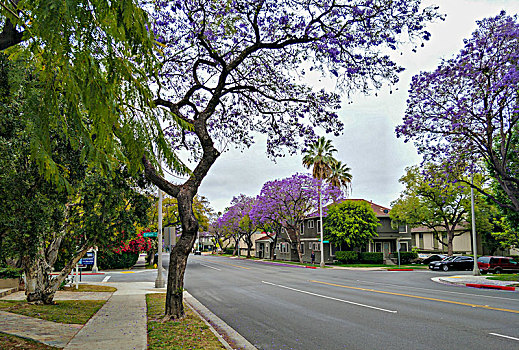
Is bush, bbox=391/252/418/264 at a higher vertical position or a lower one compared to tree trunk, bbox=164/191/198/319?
lower

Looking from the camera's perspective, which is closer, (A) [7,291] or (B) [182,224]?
(B) [182,224]

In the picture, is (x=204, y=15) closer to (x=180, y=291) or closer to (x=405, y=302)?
(x=180, y=291)

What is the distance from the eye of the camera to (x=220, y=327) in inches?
428

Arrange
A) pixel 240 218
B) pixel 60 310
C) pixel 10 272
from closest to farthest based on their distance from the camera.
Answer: pixel 60 310 < pixel 10 272 < pixel 240 218

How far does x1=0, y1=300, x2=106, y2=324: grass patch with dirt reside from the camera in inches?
444

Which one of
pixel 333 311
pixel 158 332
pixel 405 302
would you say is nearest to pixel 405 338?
pixel 333 311

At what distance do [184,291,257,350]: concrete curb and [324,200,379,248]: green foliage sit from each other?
3285 centimetres

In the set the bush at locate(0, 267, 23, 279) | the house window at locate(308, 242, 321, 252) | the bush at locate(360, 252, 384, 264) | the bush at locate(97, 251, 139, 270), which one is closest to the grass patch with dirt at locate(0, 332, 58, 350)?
the bush at locate(0, 267, 23, 279)

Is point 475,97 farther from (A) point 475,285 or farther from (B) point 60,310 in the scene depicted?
(B) point 60,310

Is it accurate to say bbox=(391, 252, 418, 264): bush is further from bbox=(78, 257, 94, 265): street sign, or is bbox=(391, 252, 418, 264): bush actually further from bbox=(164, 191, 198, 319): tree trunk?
bbox=(164, 191, 198, 319): tree trunk

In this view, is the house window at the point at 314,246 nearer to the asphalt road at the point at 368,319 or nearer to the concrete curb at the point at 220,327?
the asphalt road at the point at 368,319

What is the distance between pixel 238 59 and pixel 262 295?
34.9ft

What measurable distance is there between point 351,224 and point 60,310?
38.3 m

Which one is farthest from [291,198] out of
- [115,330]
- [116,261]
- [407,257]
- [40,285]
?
[115,330]
